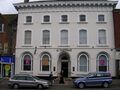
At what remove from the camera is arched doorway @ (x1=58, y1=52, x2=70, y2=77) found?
4378 cm

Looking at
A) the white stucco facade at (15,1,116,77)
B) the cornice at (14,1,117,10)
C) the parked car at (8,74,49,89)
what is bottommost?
the parked car at (8,74,49,89)

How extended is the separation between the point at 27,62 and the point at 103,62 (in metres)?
11.1

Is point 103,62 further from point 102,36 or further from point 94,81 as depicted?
point 94,81

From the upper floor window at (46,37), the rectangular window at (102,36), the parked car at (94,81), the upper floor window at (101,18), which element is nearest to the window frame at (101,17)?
the upper floor window at (101,18)

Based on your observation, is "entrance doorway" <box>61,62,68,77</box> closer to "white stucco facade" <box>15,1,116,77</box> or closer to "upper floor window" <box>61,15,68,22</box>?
"white stucco facade" <box>15,1,116,77</box>

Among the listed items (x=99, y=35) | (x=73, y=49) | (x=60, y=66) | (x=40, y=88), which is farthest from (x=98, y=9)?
(x=40, y=88)

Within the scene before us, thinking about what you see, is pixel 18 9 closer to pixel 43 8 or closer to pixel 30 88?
pixel 43 8

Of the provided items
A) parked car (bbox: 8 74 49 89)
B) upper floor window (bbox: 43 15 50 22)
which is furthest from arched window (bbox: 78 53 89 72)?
parked car (bbox: 8 74 49 89)

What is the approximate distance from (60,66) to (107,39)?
7.79 meters

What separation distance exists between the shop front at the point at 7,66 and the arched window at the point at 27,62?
1.61 meters

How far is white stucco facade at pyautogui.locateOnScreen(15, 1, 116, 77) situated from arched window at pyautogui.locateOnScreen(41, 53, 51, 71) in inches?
11.6

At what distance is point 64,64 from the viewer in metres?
44.2

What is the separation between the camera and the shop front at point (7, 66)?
44.4 meters

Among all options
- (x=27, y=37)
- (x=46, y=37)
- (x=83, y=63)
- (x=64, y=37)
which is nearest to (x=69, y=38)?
(x=64, y=37)
